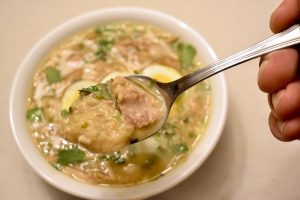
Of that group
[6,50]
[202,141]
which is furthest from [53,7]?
[202,141]

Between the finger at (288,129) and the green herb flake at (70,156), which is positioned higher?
the finger at (288,129)

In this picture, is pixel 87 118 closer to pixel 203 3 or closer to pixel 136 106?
pixel 136 106

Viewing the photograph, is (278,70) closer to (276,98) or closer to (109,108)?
(276,98)

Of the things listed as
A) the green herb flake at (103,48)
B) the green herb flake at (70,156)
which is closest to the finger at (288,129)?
the green herb flake at (70,156)

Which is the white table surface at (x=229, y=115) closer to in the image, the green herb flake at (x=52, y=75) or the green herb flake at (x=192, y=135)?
the green herb flake at (x=192, y=135)

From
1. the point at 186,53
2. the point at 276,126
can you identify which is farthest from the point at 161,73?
the point at 276,126

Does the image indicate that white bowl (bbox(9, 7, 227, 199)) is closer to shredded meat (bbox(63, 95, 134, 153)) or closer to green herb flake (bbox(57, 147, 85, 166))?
green herb flake (bbox(57, 147, 85, 166))

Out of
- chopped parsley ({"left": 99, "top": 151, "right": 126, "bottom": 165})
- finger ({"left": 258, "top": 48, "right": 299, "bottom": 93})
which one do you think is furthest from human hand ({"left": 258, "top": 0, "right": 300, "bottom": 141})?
chopped parsley ({"left": 99, "top": 151, "right": 126, "bottom": 165})
